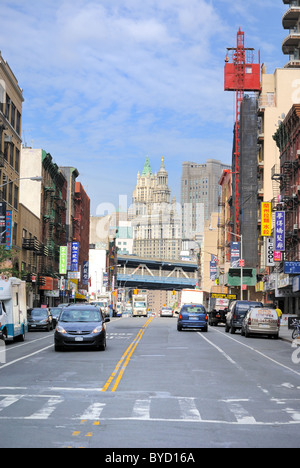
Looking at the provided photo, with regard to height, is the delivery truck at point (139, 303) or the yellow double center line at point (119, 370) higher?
the delivery truck at point (139, 303)

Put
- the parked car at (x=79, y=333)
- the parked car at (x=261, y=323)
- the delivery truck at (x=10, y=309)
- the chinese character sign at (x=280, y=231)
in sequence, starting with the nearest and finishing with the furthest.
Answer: the parked car at (x=79, y=333) < the delivery truck at (x=10, y=309) < the parked car at (x=261, y=323) < the chinese character sign at (x=280, y=231)

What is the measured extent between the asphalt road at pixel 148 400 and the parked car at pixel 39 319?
21.5 meters

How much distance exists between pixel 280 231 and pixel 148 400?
158 ft

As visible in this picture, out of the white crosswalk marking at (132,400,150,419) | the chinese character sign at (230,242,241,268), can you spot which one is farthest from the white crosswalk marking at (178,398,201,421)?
the chinese character sign at (230,242,241,268)

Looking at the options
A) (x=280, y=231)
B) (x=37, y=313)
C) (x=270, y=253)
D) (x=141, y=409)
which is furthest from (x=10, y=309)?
(x=270, y=253)

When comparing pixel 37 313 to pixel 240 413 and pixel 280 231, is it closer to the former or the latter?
pixel 280 231

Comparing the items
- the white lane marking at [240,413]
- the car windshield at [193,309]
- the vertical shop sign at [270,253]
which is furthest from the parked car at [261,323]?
the vertical shop sign at [270,253]

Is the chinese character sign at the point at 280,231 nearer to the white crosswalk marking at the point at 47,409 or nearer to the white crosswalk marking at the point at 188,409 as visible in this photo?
the white crosswalk marking at the point at 188,409

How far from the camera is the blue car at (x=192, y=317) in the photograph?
45188 millimetres

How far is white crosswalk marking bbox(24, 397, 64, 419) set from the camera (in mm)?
12042

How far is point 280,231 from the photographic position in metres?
60.8

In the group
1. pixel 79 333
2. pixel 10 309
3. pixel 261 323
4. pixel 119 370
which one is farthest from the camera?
pixel 261 323
